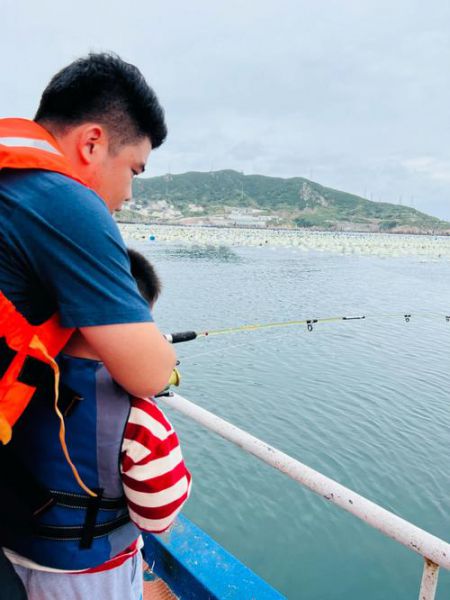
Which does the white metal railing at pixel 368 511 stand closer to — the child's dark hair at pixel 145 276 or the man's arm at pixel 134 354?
the child's dark hair at pixel 145 276

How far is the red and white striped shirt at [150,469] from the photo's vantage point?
45.4 inches

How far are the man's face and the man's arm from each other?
424 millimetres

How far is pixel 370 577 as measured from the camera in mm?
4660

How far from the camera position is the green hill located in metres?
142

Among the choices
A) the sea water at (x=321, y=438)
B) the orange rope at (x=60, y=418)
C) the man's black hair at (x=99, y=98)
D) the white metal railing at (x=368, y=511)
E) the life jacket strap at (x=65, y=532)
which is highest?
the man's black hair at (x=99, y=98)

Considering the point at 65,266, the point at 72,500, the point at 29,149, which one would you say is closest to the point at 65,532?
the point at 72,500

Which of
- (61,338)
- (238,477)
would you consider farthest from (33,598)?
→ (238,477)

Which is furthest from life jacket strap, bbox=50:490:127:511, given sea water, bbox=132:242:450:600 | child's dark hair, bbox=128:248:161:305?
sea water, bbox=132:242:450:600

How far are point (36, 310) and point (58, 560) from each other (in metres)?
0.67

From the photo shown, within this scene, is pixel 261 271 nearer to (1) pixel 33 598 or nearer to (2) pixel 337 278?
(2) pixel 337 278

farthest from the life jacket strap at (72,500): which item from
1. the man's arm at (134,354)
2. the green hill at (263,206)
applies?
the green hill at (263,206)

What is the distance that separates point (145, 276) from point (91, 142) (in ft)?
1.70

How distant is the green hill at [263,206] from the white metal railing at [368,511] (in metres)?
124

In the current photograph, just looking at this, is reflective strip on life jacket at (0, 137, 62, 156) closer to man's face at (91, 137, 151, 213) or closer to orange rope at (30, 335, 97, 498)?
man's face at (91, 137, 151, 213)
